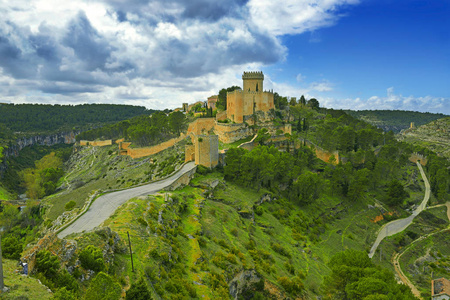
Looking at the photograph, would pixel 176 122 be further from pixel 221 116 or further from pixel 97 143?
pixel 97 143

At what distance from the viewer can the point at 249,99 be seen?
64938 millimetres

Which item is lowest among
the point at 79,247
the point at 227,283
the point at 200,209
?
the point at 227,283

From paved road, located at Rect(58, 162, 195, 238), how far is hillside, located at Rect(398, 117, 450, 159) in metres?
118

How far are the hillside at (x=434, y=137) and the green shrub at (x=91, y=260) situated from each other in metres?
128

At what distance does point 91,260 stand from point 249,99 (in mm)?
56366

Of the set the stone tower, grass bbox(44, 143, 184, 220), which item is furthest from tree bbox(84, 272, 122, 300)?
the stone tower

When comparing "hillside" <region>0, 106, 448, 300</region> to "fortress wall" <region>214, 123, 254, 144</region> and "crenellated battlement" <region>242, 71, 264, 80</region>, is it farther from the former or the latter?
"crenellated battlement" <region>242, 71, 264, 80</region>

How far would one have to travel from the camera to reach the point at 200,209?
89.1ft

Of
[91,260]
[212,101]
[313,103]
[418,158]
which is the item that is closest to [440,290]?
[91,260]

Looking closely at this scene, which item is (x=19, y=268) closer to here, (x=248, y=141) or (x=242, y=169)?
(x=242, y=169)

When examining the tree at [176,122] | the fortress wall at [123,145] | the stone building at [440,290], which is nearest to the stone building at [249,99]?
the tree at [176,122]

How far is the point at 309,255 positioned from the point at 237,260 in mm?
14317

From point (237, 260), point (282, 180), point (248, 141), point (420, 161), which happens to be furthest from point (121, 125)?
point (420, 161)

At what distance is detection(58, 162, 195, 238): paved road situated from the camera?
765 inches
